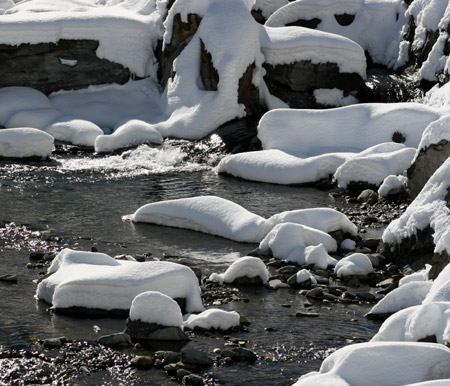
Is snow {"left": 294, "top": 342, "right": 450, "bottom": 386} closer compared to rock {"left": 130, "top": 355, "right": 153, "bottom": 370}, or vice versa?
snow {"left": 294, "top": 342, "right": 450, "bottom": 386}

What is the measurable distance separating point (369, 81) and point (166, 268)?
587 inches

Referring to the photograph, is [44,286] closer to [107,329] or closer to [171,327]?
[107,329]

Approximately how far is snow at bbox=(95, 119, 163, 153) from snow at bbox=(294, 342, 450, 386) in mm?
14326

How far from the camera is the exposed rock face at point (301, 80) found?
22.5 m

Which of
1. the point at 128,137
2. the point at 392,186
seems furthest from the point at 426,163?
the point at 128,137

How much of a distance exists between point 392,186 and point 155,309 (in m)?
7.97

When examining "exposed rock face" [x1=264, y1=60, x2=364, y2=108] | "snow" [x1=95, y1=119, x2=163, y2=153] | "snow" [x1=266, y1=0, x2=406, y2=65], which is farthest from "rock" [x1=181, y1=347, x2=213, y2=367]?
"snow" [x1=266, y1=0, x2=406, y2=65]

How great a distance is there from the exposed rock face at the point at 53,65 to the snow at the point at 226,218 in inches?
420

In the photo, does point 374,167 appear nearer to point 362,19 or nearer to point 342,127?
A: point 342,127

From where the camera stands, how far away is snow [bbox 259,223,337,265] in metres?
12.0

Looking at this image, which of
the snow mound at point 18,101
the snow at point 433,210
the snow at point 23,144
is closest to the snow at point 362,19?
the snow mound at point 18,101

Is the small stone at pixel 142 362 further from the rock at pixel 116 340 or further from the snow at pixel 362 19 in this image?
the snow at pixel 362 19

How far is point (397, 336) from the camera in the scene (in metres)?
7.92

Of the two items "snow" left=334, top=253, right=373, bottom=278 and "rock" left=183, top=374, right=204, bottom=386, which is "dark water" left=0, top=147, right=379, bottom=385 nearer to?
"rock" left=183, top=374, right=204, bottom=386
